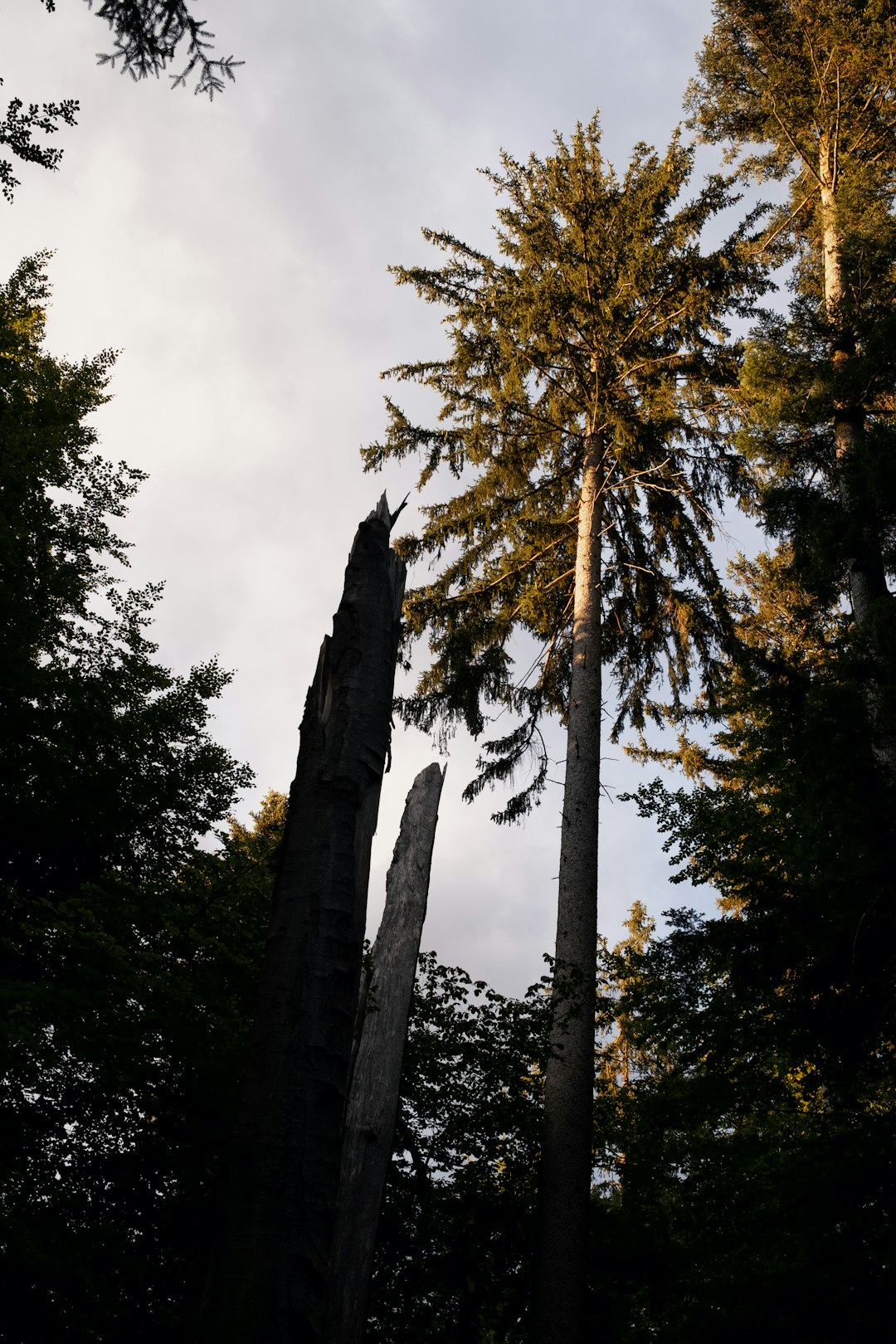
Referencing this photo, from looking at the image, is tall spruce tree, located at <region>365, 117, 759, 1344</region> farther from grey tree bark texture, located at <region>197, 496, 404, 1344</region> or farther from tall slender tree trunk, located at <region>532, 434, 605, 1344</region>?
grey tree bark texture, located at <region>197, 496, 404, 1344</region>

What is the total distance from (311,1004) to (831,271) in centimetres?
1323

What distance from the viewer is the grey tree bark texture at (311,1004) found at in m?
1.94

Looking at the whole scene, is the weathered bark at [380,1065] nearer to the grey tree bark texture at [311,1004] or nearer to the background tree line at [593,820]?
the background tree line at [593,820]

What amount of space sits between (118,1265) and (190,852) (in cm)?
535

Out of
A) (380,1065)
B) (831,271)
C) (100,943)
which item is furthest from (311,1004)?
(831,271)

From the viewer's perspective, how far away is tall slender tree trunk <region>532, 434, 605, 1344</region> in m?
7.32

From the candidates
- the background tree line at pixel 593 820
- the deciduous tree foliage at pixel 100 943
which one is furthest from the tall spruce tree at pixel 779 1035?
the deciduous tree foliage at pixel 100 943

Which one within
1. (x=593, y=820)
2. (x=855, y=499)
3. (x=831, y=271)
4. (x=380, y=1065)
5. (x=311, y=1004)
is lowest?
(x=311, y=1004)

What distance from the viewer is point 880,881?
19.9 ft

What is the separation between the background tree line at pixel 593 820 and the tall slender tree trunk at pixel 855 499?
0.05 meters

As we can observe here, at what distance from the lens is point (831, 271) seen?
40.3 feet

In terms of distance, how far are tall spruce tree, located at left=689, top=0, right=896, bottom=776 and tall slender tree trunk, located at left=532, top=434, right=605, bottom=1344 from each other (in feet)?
9.22

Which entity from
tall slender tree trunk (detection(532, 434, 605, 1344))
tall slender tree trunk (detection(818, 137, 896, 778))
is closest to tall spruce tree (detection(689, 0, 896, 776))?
tall slender tree trunk (detection(818, 137, 896, 778))

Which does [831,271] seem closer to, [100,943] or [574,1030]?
[574,1030]
